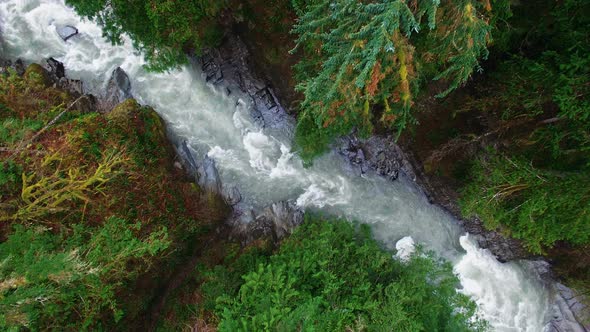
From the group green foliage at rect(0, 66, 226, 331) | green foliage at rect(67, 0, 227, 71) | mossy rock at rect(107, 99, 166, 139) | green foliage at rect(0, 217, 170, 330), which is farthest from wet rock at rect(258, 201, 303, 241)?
green foliage at rect(67, 0, 227, 71)

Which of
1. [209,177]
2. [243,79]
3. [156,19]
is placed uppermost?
[156,19]

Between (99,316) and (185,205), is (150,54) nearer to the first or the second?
(185,205)

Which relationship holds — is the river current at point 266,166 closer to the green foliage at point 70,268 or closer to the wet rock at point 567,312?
the wet rock at point 567,312

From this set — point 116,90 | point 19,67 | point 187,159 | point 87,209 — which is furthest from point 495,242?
point 19,67

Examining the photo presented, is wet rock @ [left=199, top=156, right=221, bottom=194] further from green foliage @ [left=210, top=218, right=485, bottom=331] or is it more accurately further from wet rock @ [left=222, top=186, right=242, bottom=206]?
green foliage @ [left=210, top=218, right=485, bottom=331]

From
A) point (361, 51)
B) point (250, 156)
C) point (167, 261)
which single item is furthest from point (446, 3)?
point (167, 261)

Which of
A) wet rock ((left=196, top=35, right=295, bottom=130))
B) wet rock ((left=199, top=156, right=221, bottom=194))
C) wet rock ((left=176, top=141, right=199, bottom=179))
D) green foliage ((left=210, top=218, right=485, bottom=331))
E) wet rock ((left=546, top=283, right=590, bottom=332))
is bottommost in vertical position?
wet rock ((left=546, top=283, right=590, bottom=332))

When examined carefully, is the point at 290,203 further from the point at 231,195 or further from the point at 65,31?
the point at 65,31

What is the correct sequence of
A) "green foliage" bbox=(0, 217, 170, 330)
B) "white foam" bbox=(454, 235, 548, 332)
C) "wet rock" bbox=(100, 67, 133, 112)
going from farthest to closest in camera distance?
"wet rock" bbox=(100, 67, 133, 112) < "white foam" bbox=(454, 235, 548, 332) < "green foliage" bbox=(0, 217, 170, 330)
